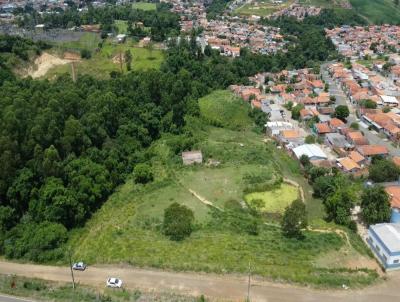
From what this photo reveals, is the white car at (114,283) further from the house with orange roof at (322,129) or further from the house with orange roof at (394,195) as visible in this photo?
the house with orange roof at (322,129)

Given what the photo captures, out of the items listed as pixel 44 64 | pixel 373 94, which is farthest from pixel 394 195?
pixel 44 64

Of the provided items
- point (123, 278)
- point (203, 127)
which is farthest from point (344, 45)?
point (123, 278)

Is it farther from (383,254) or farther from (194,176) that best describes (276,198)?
(383,254)

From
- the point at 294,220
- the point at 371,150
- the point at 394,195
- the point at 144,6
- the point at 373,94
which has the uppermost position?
the point at 294,220

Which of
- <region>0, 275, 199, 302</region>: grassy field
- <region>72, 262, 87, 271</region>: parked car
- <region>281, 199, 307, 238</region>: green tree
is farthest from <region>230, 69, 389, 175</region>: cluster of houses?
<region>72, 262, 87, 271</region>: parked car

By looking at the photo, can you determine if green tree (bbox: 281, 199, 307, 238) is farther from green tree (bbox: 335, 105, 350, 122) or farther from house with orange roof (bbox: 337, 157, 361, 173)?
green tree (bbox: 335, 105, 350, 122)

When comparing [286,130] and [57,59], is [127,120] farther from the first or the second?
[57,59]
